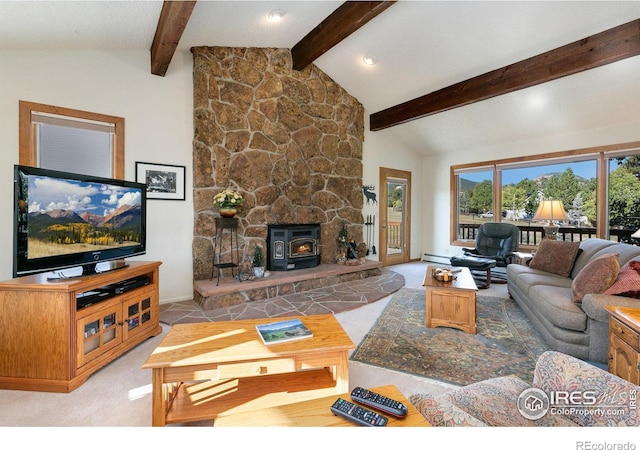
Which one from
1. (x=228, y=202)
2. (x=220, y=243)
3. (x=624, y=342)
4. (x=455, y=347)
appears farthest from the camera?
(x=220, y=243)

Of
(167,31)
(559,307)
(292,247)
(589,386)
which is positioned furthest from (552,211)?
(167,31)

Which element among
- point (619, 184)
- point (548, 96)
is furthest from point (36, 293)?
point (619, 184)

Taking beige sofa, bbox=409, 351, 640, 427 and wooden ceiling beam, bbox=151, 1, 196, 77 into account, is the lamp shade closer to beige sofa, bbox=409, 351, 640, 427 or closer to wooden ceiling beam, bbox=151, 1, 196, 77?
beige sofa, bbox=409, 351, 640, 427

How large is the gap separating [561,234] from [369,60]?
4474mm

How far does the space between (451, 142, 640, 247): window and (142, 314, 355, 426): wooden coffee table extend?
4.83 metres

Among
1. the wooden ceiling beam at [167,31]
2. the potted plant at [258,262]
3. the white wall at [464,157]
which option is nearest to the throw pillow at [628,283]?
the white wall at [464,157]

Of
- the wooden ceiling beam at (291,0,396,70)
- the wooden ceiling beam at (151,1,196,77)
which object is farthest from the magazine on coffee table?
the wooden ceiling beam at (291,0,396,70)

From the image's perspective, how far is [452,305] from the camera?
9.18 feet

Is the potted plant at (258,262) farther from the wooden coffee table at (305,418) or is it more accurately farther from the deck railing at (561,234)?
the deck railing at (561,234)

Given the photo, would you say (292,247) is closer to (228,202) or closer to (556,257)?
(228,202)

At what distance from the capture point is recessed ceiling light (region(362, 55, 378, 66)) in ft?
14.1

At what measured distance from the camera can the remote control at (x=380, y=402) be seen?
98cm

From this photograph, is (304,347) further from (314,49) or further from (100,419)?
(314,49)
